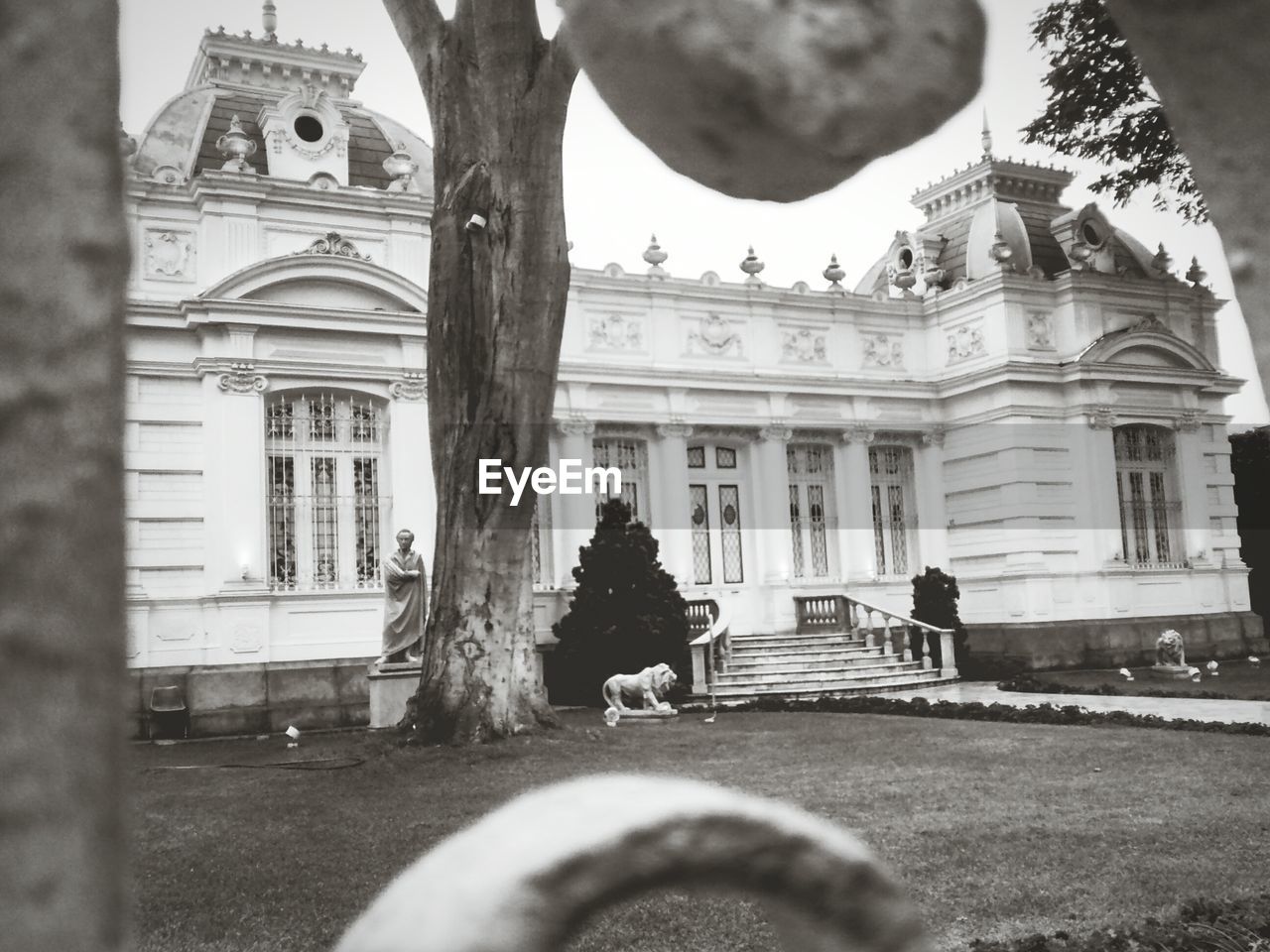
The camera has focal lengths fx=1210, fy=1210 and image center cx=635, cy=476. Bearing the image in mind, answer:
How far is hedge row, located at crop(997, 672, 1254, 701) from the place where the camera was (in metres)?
15.5

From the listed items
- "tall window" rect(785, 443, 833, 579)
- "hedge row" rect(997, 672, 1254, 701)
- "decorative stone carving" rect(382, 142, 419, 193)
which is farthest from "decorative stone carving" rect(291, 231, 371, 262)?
"hedge row" rect(997, 672, 1254, 701)

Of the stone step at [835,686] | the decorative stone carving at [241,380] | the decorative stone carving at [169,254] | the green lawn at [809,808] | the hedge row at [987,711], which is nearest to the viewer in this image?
the green lawn at [809,808]

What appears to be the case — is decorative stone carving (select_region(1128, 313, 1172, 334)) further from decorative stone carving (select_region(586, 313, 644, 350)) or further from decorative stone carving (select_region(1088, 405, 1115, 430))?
decorative stone carving (select_region(586, 313, 644, 350))

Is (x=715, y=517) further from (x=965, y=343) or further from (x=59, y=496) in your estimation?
(x=59, y=496)

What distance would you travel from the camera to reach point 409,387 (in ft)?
61.5

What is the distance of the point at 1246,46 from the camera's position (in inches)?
21.5

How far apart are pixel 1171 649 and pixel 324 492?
13.9m

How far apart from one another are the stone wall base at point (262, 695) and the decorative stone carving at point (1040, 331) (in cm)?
1381

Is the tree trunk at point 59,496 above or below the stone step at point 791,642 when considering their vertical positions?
above

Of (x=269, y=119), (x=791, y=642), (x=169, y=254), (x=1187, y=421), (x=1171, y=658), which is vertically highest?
(x=269, y=119)

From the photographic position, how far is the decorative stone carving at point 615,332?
69.9 feet

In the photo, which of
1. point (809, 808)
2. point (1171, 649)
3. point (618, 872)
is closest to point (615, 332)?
point (1171, 649)

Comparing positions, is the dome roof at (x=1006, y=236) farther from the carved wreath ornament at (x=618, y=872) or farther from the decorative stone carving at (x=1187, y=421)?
the carved wreath ornament at (x=618, y=872)

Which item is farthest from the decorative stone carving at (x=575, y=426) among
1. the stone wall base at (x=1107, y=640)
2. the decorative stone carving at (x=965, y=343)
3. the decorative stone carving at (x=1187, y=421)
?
the decorative stone carving at (x=1187, y=421)
